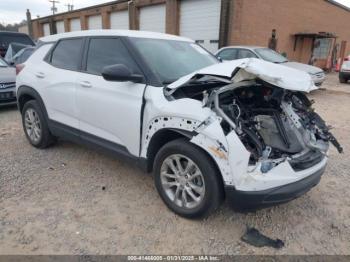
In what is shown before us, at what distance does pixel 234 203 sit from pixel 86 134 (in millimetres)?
2167

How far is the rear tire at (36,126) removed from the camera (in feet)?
14.9

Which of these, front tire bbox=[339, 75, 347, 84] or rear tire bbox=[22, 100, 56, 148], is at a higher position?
rear tire bbox=[22, 100, 56, 148]

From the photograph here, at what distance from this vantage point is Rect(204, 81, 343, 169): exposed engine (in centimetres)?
261

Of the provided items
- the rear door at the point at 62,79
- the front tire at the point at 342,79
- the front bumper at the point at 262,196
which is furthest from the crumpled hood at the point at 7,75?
the front tire at the point at 342,79

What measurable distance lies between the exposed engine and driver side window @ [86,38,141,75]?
111 centimetres

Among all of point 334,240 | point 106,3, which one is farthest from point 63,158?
point 106,3

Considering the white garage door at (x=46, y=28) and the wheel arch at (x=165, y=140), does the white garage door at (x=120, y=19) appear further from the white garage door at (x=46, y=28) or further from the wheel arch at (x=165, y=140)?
the wheel arch at (x=165, y=140)

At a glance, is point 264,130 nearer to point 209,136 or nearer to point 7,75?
point 209,136

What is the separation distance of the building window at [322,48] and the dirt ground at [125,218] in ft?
65.9

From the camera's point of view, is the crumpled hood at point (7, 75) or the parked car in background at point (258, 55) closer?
the crumpled hood at point (7, 75)

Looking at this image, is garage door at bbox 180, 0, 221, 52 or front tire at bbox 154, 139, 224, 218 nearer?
front tire at bbox 154, 139, 224, 218

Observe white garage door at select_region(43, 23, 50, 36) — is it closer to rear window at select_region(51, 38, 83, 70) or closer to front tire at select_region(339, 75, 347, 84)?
front tire at select_region(339, 75, 347, 84)

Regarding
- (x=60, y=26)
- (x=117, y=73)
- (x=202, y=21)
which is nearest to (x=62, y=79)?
→ (x=117, y=73)

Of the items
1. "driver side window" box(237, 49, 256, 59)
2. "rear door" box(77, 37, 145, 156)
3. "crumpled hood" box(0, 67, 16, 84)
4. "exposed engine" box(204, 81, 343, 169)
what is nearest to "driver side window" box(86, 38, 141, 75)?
"rear door" box(77, 37, 145, 156)
